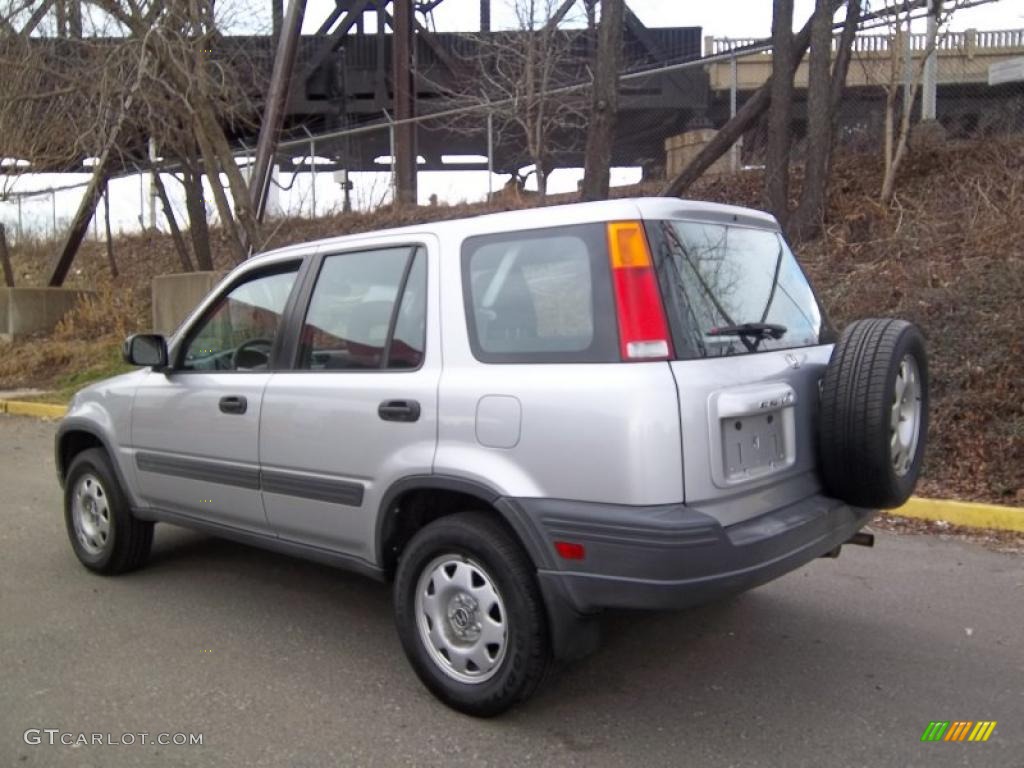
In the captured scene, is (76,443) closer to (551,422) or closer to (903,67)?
(551,422)

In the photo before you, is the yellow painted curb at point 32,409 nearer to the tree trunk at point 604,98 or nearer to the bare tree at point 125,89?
the bare tree at point 125,89

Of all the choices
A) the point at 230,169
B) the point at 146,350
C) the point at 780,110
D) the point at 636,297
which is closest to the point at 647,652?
the point at 636,297

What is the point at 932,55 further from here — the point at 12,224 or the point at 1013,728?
the point at 12,224

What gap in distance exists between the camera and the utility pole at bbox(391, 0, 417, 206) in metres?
16.7

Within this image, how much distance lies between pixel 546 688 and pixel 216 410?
6.77 feet

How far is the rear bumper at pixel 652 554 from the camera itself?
113 inches

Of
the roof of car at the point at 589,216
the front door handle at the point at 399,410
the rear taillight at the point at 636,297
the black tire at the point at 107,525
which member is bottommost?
the black tire at the point at 107,525

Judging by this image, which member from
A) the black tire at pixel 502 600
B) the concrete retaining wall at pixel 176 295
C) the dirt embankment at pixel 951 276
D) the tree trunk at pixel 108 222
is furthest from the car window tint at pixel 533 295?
the tree trunk at pixel 108 222

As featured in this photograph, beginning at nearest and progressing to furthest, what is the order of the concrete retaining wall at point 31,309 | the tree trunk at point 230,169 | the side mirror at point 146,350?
1. the side mirror at point 146,350
2. the tree trunk at point 230,169
3. the concrete retaining wall at point 31,309

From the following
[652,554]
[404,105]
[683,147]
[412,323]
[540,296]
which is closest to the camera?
[652,554]

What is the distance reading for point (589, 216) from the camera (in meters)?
3.20

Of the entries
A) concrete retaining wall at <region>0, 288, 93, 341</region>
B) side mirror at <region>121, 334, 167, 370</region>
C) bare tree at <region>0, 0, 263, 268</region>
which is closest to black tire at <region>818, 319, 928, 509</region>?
side mirror at <region>121, 334, 167, 370</region>

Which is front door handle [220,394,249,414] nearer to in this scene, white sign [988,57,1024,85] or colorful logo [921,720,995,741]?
colorful logo [921,720,995,741]

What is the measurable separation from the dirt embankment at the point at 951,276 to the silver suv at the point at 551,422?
325 centimetres
